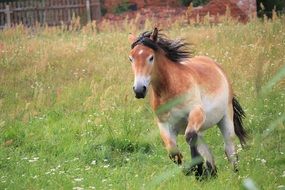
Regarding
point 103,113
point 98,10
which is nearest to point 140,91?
point 103,113

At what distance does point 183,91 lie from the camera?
20.9 feet

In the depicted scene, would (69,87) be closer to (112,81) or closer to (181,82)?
(112,81)

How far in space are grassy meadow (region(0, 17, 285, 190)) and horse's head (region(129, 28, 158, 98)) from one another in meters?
0.86

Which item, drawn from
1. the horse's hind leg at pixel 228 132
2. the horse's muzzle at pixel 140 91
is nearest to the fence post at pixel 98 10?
the horse's hind leg at pixel 228 132

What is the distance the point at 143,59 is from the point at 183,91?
0.52 metres

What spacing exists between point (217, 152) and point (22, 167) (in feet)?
7.67

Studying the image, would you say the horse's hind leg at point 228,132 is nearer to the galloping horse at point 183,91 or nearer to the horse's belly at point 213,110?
the galloping horse at point 183,91

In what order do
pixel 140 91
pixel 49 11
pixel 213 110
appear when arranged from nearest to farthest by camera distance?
pixel 140 91 < pixel 213 110 < pixel 49 11

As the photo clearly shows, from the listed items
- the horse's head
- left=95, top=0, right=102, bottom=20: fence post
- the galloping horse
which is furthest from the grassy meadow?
left=95, top=0, right=102, bottom=20: fence post

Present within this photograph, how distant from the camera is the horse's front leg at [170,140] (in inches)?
240

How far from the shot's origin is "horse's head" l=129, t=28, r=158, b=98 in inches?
231

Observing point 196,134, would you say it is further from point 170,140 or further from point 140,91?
point 140,91

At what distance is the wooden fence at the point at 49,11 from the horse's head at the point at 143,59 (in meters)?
18.6

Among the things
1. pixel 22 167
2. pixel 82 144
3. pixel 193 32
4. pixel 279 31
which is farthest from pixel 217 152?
pixel 193 32
